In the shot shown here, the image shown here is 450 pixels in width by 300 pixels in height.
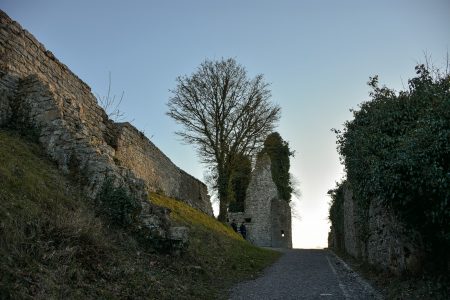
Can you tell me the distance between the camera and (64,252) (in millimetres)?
5758

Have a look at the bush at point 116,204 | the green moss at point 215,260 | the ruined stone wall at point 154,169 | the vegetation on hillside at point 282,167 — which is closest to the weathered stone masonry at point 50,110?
the bush at point 116,204

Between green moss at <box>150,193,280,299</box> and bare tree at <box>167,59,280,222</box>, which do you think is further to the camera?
bare tree at <box>167,59,280,222</box>

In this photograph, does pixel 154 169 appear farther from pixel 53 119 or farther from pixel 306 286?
pixel 306 286

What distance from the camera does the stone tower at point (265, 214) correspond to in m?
34.2

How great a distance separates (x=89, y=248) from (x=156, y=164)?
13.2 m

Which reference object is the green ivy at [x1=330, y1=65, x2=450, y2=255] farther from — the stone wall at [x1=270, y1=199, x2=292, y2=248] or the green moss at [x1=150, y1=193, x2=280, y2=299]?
the stone wall at [x1=270, y1=199, x2=292, y2=248]

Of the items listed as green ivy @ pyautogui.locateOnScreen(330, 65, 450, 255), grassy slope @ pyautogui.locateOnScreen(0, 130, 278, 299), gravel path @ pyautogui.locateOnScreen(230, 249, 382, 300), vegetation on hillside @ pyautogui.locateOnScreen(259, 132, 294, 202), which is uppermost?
vegetation on hillside @ pyautogui.locateOnScreen(259, 132, 294, 202)

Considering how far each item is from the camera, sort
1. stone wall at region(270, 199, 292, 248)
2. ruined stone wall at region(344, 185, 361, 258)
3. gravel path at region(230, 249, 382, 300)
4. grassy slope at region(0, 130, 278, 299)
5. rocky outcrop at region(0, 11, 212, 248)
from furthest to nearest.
Result: stone wall at region(270, 199, 292, 248) < ruined stone wall at region(344, 185, 361, 258) < rocky outcrop at region(0, 11, 212, 248) < gravel path at region(230, 249, 382, 300) < grassy slope at region(0, 130, 278, 299)

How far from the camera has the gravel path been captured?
849cm

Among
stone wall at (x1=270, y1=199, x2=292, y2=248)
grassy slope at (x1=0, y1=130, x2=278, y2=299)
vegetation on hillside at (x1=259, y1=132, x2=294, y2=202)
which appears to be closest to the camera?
grassy slope at (x1=0, y1=130, x2=278, y2=299)

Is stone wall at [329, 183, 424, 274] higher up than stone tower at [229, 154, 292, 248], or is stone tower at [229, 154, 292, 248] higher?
stone tower at [229, 154, 292, 248]

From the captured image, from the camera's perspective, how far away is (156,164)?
1948cm

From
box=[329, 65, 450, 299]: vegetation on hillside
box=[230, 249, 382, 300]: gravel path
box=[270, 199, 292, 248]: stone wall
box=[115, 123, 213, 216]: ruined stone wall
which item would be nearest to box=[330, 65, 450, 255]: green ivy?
box=[329, 65, 450, 299]: vegetation on hillside

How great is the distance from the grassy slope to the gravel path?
2.48ft
